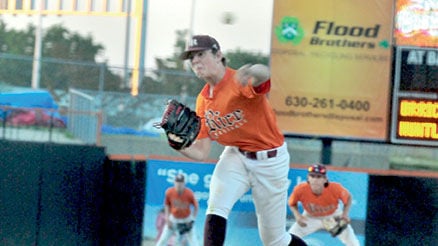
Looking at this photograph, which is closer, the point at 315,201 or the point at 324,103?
the point at 315,201

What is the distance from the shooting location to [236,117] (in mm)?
6328


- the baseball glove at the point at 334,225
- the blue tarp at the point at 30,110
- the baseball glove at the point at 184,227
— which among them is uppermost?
the blue tarp at the point at 30,110

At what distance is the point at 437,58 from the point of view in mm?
11547

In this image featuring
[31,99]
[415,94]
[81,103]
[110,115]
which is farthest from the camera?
[110,115]

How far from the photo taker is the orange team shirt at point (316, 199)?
1155 centimetres

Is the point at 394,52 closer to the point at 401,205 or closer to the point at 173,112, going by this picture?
the point at 401,205

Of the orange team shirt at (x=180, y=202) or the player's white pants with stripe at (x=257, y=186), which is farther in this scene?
the orange team shirt at (x=180, y=202)

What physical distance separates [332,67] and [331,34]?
15.3 inches

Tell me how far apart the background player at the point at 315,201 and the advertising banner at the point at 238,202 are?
0.52 ft

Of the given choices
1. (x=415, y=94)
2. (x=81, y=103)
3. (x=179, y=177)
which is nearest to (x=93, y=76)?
(x=81, y=103)

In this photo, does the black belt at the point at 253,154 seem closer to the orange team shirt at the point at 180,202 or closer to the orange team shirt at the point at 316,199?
the orange team shirt at the point at 316,199

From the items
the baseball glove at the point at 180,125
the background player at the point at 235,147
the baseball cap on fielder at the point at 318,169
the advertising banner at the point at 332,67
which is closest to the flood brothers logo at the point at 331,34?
the advertising banner at the point at 332,67

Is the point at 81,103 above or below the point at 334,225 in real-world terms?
above

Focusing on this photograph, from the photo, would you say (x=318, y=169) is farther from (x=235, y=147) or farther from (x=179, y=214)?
(x=235, y=147)
